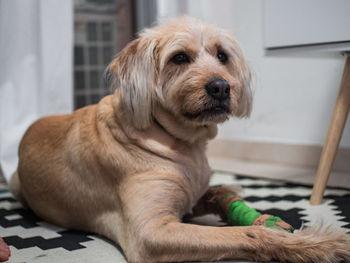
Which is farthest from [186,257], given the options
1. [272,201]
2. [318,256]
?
[272,201]

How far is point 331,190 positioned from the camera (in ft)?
6.49

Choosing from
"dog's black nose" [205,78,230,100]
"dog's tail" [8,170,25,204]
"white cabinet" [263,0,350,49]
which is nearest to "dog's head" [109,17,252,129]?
"dog's black nose" [205,78,230,100]

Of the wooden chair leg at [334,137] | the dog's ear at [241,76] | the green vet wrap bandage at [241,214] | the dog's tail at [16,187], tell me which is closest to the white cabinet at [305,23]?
the wooden chair leg at [334,137]

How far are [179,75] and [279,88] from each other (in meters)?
1.53

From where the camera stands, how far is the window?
3300 mm

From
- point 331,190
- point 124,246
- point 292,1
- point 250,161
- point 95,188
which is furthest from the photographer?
point 250,161

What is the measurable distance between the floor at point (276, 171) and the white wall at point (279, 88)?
177 millimetres

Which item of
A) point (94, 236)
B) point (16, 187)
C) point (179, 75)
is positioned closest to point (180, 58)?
point (179, 75)

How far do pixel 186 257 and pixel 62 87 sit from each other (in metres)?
1.67

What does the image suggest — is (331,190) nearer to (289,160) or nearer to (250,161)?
(289,160)

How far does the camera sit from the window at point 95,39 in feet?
10.8

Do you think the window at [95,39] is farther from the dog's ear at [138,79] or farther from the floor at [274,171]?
the dog's ear at [138,79]

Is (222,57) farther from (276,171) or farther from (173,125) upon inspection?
(276,171)

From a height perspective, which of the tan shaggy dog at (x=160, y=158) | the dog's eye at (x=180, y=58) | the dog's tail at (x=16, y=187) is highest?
the dog's eye at (x=180, y=58)
